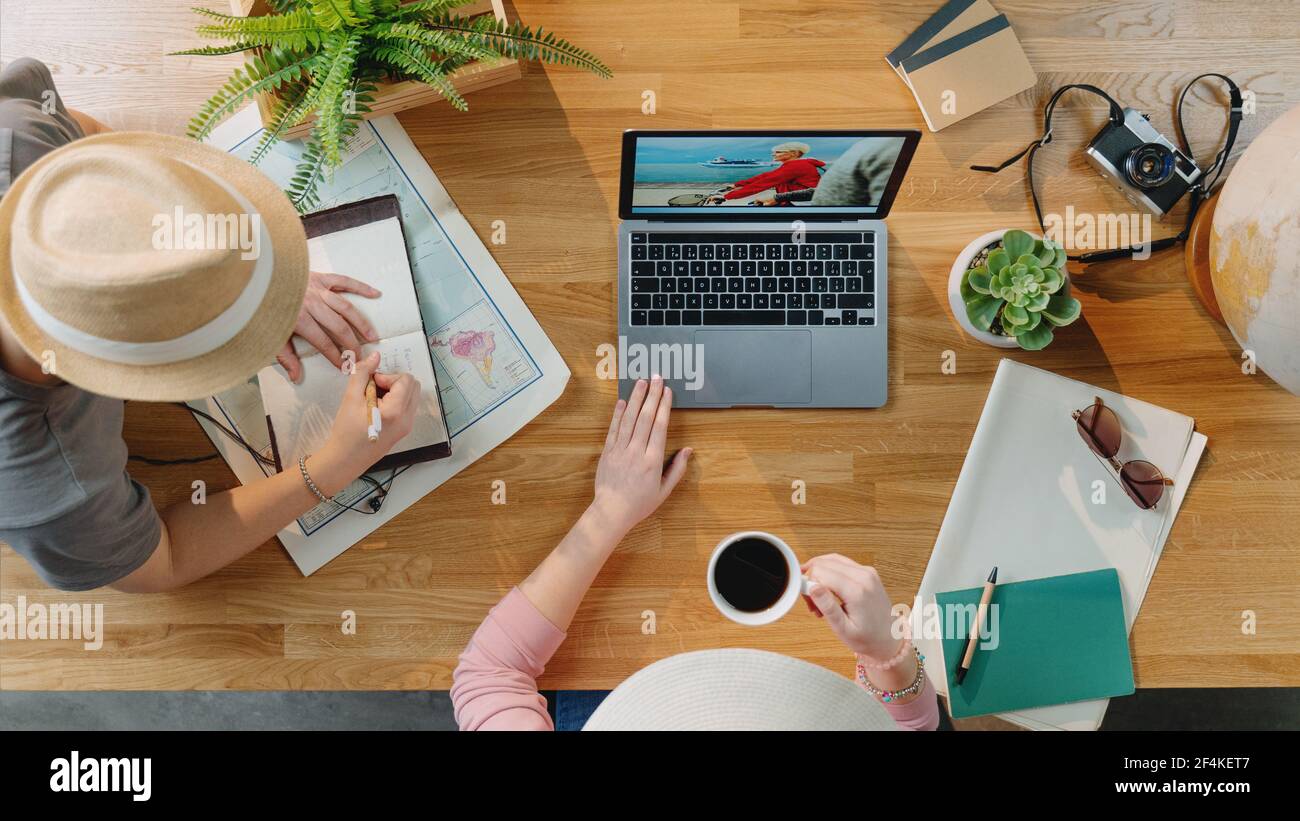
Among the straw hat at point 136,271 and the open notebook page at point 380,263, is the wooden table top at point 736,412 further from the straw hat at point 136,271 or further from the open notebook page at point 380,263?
the straw hat at point 136,271

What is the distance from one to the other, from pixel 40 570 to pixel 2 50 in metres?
0.71

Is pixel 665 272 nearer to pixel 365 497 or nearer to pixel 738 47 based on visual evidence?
pixel 738 47

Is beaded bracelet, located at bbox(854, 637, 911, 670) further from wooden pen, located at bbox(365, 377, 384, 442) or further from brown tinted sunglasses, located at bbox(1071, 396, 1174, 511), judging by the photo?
wooden pen, located at bbox(365, 377, 384, 442)

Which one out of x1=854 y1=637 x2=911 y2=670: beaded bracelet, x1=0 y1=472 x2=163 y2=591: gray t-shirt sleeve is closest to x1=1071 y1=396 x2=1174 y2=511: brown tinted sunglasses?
x1=854 y1=637 x2=911 y2=670: beaded bracelet

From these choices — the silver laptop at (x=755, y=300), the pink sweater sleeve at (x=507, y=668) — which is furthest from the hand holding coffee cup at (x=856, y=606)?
the pink sweater sleeve at (x=507, y=668)

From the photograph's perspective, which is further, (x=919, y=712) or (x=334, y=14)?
(x=919, y=712)

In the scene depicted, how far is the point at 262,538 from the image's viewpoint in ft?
3.42

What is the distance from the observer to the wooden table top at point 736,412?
1.09 metres

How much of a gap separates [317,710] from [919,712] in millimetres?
1331

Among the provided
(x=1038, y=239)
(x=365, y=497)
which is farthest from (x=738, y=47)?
(x=365, y=497)

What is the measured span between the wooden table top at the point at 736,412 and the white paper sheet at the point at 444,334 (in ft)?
0.07

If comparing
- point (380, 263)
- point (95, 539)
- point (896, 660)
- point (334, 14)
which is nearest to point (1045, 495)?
point (896, 660)

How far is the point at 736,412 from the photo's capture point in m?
1.11

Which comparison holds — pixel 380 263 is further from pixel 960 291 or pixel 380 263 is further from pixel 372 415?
pixel 960 291
